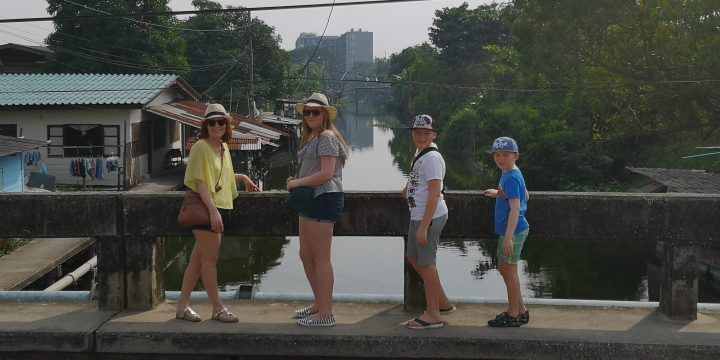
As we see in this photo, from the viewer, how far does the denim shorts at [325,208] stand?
15.8ft

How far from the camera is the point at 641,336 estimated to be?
4711 millimetres

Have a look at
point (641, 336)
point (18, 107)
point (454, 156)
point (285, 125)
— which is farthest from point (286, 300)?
point (454, 156)

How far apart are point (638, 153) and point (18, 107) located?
79.1 ft

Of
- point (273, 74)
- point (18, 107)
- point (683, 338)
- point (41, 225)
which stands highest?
point (273, 74)

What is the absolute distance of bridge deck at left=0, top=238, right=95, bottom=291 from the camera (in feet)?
45.2

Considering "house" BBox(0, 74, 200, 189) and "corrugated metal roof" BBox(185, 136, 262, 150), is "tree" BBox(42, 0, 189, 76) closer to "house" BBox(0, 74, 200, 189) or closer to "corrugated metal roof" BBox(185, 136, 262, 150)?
"house" BBox(0, 74, 200, 189)

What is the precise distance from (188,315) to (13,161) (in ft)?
59.3

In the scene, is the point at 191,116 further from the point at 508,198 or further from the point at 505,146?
the point at 508,198

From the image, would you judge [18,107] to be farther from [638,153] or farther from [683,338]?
[683,338]

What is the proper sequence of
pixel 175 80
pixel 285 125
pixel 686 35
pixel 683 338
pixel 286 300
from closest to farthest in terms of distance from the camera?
1. pixel 683 338
2. pixel 286 300
3. pixel 686 35
4. pixel 175 80
5. pixel 285 125

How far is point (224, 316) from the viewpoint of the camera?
493cm

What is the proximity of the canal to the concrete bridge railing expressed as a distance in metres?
10.7

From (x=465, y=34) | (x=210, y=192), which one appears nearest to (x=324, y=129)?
(x=210, y=192)

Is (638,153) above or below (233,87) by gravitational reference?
below
